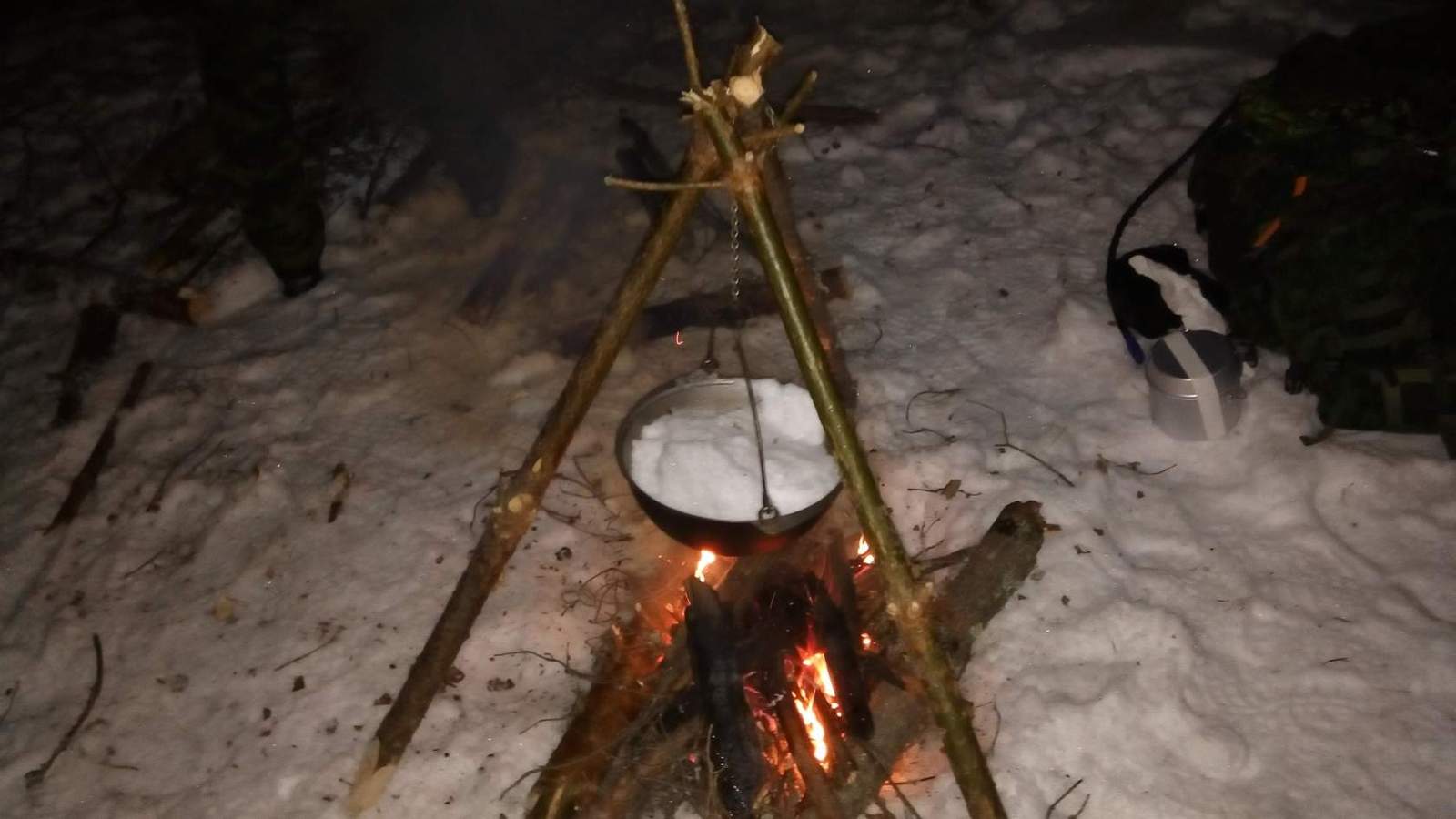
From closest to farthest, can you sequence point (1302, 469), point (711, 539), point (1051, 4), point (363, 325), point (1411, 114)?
point (711, 539) → point (1302, 469) → point (1411, 114) → point (363, 325) → point (1051, 4)

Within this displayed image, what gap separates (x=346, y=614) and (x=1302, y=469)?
11.1ft

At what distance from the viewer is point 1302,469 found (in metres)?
3.59

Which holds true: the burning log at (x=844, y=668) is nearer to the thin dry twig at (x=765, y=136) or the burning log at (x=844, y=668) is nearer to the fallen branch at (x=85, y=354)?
Answer: the thin dry twig at (x=765, y=136)

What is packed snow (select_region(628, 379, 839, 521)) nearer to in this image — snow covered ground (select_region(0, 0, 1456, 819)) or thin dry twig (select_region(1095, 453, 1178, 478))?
snow covered ground (select_region(0, 0, 1456, 819))

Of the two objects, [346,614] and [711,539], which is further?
[346,614]

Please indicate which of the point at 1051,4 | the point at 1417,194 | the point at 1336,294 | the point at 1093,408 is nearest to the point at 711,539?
the point at 1093,408

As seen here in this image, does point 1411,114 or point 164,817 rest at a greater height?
point 1411,114

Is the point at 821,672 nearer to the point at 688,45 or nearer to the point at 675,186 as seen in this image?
the point at 675,186

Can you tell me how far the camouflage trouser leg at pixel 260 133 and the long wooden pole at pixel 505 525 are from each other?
2.33 metres

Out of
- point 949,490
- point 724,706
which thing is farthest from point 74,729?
point 949,490

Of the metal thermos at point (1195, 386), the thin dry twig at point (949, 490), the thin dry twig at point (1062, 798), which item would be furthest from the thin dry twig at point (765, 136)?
Answer: the metal thermos at point (1195, 386)

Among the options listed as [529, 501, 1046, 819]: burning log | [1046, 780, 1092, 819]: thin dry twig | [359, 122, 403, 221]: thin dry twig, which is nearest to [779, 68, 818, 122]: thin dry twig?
[529, 501, 1046, 819]: burning log

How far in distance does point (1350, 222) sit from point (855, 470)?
250 centimetres

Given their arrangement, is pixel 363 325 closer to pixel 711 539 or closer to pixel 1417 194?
pixel 711 539
